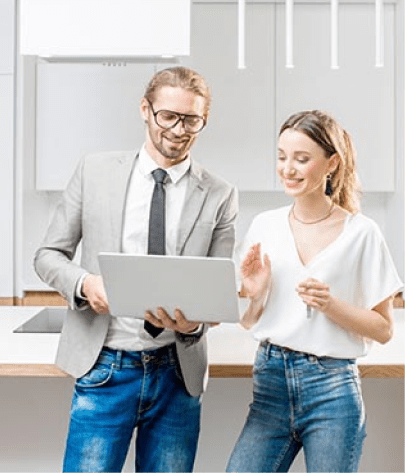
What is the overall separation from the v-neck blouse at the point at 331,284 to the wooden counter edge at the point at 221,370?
1.22 ft

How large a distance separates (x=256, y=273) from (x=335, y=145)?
350 mm

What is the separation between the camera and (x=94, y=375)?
224 cm

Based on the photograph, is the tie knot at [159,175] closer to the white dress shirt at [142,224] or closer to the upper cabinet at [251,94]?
the white dress shirt at [142,224]

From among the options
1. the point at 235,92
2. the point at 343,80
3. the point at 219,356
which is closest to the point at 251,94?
the point at 235,92

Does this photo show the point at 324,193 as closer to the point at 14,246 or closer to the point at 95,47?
the point at 95,47

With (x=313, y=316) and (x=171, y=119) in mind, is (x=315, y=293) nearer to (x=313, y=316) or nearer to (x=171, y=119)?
(x=313, y=316)

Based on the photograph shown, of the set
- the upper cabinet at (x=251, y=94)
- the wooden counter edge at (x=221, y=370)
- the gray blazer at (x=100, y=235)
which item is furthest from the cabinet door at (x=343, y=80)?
the gray blazer at (x=100, y=235)

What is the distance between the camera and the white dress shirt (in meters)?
2.23

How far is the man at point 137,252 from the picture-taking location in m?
2.20

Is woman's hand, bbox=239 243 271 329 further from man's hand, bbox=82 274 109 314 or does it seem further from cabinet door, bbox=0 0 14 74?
cabinet door, bbox=0 0 14 74

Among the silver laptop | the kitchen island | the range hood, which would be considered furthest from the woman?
the range hood

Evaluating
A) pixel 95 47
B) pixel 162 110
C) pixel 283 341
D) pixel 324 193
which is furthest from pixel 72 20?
pixel 283 341

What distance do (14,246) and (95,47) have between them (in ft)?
5.21

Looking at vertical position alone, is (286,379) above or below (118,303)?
below
